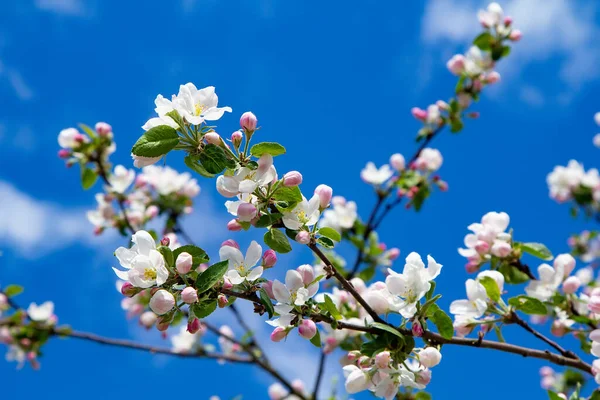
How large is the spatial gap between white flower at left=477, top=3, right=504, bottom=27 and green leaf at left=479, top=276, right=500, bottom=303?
2.61 metres

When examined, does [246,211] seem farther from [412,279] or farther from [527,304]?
[527,304]

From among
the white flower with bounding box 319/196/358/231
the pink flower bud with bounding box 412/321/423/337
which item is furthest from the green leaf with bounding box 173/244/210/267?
the white flower with bounding box 319/196/358/231

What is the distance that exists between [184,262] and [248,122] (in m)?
0.45

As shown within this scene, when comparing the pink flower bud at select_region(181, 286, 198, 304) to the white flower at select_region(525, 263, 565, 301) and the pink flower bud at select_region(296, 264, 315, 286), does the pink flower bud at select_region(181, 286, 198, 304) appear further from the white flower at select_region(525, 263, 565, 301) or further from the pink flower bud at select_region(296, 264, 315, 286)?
the white flower at select_region(525, 263, 565, 301)

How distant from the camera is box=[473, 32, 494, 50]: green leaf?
3963 mm

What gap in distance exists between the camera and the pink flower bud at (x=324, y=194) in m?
1.79

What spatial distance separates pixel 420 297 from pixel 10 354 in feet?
13.2

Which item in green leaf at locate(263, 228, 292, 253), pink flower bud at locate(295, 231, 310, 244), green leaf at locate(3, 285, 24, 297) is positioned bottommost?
pink flower bud at locate(295, 231, 310, 244)

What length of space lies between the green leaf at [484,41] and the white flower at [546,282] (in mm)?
2117

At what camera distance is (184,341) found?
193 inches

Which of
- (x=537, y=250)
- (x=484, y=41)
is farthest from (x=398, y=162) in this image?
(x=537, y=250)

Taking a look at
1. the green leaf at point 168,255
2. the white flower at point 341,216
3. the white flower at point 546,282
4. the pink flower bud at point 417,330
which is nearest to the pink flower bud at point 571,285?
the white flower at point 546,282

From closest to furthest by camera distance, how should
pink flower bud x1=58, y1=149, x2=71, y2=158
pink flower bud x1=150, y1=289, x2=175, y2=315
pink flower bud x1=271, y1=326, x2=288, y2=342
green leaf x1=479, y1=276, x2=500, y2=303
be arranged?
pink flower bud x1=150, y1=289, x2=175, y2=315, pink flower bud x1=271, y1=326, x2=288, y2=342, green leaf x1=479, y1=276, x2=500, y2=303, pink flower bud x1=58, y1=149, x2=71, y2=158

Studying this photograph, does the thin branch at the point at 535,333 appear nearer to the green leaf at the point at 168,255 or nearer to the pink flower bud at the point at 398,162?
the green leaf at the point at 168,255
